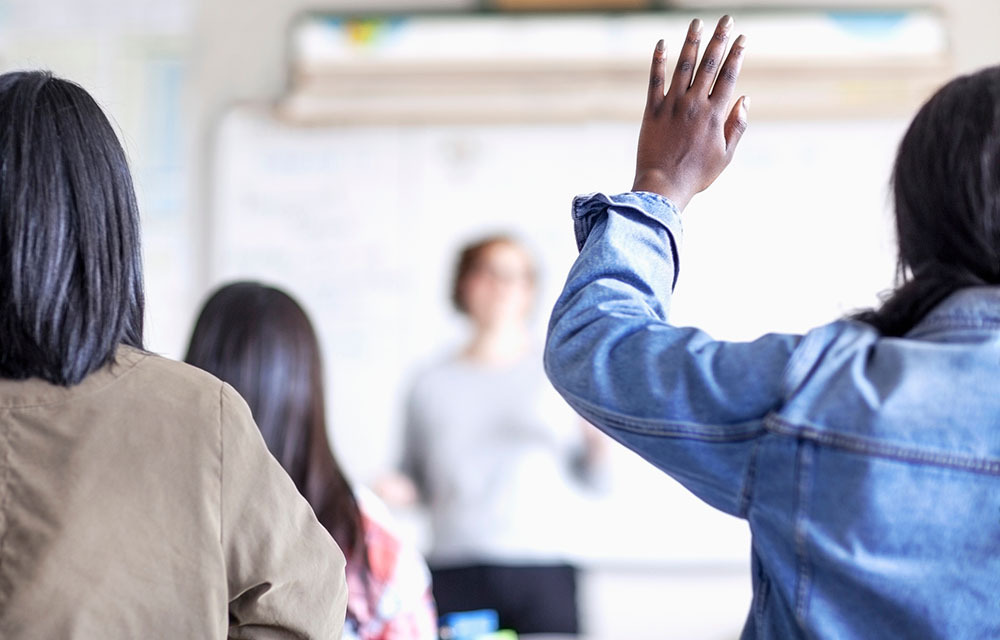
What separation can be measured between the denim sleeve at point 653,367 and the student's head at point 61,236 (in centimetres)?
36

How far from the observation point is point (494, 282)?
3.44 m

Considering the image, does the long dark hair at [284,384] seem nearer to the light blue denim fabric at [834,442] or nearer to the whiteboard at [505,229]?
the light blue denim fabric at [834,442]

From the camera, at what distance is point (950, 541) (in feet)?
2.65

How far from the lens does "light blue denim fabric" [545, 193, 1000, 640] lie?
0.81 metres

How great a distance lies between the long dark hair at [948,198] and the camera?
0.85 m

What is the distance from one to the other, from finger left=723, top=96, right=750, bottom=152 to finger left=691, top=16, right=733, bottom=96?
0.04 metres

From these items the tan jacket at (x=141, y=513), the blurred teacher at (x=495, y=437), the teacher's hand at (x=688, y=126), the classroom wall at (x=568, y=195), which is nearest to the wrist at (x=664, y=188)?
the teacher's hand at (x=688, y=126)

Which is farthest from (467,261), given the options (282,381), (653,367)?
(653,367)

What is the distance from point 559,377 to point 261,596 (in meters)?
0.31

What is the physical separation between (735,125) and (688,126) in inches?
1.8

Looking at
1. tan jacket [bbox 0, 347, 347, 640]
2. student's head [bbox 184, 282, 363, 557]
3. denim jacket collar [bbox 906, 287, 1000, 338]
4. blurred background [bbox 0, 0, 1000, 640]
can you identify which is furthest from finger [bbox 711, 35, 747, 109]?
blurred background [bbox 0, 0, 1000, 640]

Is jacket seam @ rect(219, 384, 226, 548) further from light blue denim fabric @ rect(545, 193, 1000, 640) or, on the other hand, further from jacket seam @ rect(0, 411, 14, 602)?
light blue denim fabric @ rect(545, 193, 1000, 640)

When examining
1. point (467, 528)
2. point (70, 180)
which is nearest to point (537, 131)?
point (467, 528)

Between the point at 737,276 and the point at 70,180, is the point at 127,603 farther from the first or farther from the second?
the point at 737,276
